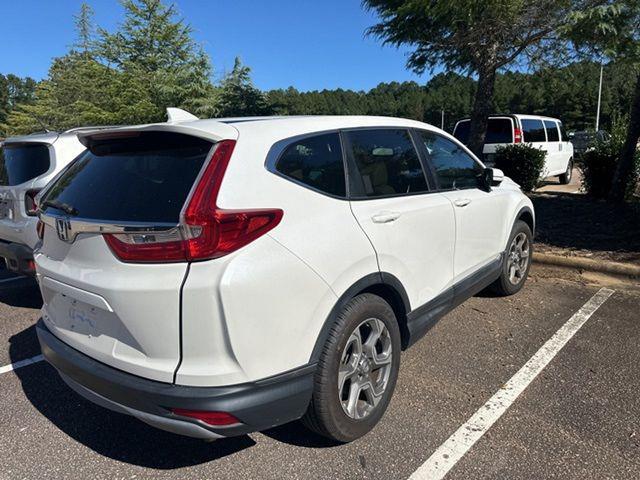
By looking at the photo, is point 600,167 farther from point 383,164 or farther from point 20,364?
point 20,364

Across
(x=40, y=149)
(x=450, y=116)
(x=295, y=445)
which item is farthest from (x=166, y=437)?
(x=450, y=116)

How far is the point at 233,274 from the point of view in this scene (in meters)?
1.92

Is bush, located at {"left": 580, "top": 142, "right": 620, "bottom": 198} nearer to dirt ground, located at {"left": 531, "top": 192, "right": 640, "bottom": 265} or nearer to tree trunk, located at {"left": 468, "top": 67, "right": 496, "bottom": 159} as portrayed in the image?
dirt ground, located at {"left": 531, "top": 192, "right": 640, "bottom": 265}

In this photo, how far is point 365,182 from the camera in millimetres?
2725

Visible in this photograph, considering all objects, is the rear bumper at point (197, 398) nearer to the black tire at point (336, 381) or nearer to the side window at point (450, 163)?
the black tire at point (336, 381)

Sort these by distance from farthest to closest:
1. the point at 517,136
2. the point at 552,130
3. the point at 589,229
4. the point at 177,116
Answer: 1. the point at 552,130
2. the point at 517,136
3. the point at 589,229
4. the point at 177,116

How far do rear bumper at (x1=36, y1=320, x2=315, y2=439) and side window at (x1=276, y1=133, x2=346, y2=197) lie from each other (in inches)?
35.1

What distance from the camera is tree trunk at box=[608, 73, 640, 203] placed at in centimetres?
812

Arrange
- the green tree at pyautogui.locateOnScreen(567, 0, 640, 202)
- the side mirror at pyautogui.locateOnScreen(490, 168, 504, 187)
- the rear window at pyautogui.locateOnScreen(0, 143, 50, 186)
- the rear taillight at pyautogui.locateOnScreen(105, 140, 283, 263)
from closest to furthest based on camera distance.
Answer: the rear taillight at pyautogui.locateOnScreen(105, 140, 283, 263), the side mirror at pyautogui.locateOnScreen(490, 168, 504, 187), the rear window at pyautogui.locateOnScreen(0, 143, 50, 186), the green tree at pyautogui.locateOnScreen(567, 0, 640, 202)

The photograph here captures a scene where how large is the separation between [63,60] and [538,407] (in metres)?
36.1

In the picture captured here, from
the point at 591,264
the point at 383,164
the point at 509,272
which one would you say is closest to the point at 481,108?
the point at 591,264

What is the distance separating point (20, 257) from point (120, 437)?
2478mm

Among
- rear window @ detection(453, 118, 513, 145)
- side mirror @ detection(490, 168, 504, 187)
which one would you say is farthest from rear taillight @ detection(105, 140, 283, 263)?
rear window @ detection(453, 118, 513, 145)

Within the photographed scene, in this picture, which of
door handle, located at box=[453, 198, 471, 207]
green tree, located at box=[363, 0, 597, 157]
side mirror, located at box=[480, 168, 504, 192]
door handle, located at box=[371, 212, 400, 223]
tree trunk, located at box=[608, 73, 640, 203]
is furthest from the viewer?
green tree, located at box=[363, 0, 597, 157]
